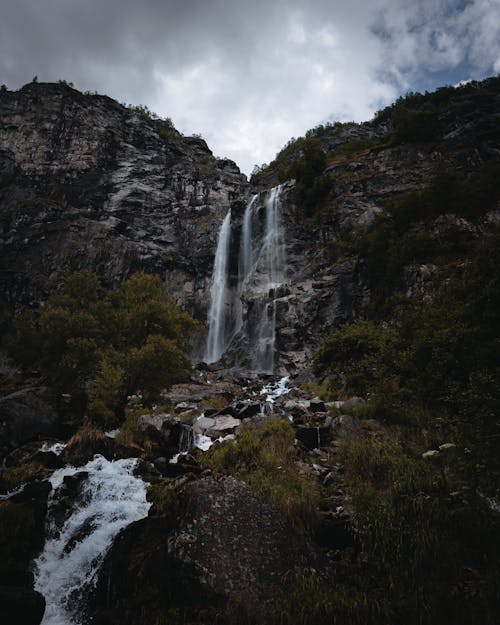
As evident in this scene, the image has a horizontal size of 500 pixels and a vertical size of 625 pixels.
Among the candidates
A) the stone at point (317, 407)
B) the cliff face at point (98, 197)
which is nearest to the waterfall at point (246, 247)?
the cliff face at point (98, 197)

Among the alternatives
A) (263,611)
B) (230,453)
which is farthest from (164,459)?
(263,611)

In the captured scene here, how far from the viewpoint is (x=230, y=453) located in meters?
8.84

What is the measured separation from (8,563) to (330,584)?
17.6 feet

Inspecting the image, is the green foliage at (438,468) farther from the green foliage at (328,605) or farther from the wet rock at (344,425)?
the wet rock at (344,425)

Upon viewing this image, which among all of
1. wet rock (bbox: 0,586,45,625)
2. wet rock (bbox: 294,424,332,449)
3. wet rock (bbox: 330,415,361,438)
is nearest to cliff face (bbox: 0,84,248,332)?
wet rock (bbox: 294,424,332,449)

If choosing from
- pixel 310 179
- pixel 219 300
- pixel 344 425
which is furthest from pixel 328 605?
pixel 310 179

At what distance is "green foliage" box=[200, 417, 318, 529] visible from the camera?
19.8 ft

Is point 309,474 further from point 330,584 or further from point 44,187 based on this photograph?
point 44,187

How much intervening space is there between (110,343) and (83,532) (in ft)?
42.7

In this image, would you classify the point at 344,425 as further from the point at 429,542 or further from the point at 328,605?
the point at 328,605

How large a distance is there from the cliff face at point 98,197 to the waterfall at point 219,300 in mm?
1717

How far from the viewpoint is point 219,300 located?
45.1 m

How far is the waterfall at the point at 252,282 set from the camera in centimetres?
3384

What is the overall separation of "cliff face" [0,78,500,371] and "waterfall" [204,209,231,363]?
1.14 meters
